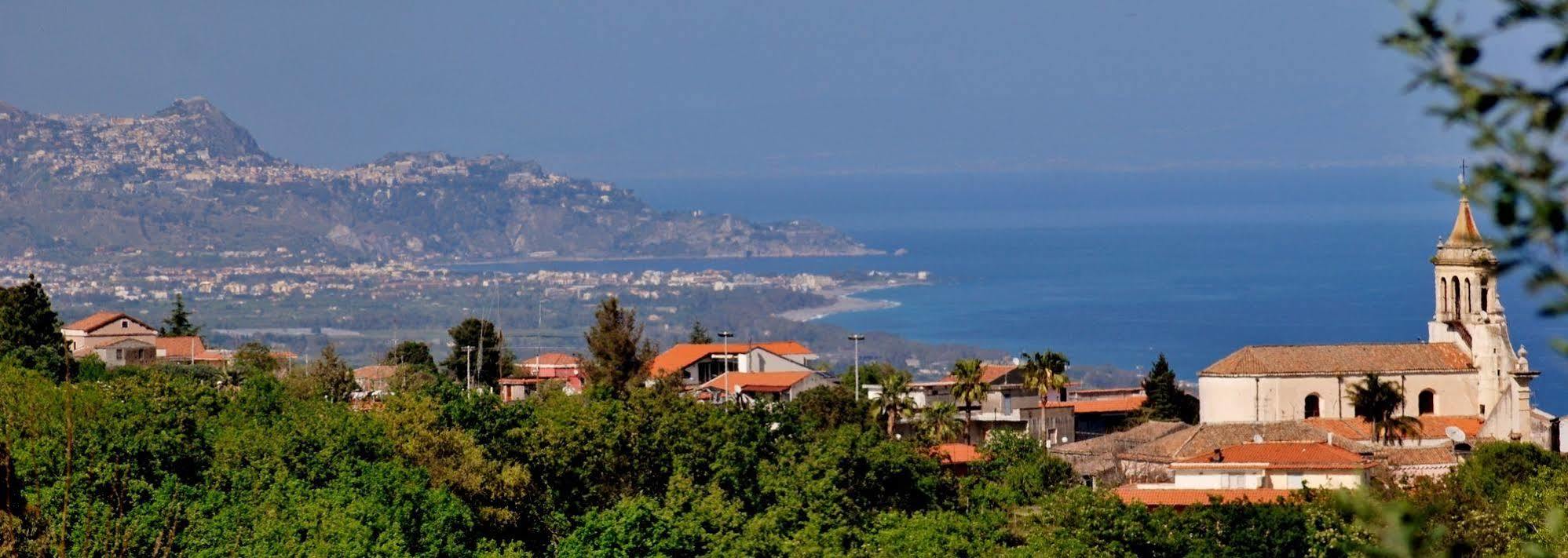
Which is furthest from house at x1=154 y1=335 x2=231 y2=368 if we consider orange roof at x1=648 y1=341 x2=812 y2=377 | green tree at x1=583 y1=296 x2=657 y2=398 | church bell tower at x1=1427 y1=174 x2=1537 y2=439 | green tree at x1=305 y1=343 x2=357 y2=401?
church bell tower at x1=1427 y1=174 x2=1537 y2=439

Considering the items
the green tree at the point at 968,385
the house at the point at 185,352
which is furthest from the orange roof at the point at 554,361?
the green tree at the point at 968,385

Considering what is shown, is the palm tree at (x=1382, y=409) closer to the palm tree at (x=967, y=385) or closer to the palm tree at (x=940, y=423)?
the palm tree at (x=967, y=385)

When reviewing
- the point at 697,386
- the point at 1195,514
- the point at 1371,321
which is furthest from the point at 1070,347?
the point at 1195,514

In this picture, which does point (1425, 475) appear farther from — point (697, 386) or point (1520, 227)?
point (1520, 227)

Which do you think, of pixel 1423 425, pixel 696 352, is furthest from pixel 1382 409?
pixel 696 352

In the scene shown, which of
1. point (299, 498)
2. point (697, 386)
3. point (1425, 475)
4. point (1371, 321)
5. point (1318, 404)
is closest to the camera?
point (299, 498)

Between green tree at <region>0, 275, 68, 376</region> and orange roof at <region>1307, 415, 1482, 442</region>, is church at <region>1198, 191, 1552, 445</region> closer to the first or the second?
orange roof at <region>1307, 415, 1482, 442</region>
